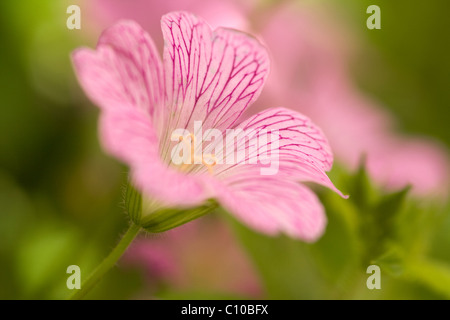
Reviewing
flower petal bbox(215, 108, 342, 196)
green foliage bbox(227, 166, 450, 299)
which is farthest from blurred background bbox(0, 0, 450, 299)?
flower petal bbox(215, 108, 342, 196)

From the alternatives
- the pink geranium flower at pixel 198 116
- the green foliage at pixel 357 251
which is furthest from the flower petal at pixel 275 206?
the green foliage at pixel 357 251

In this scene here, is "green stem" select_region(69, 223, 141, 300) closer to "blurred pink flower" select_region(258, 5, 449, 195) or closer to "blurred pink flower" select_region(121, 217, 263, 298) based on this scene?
Result: "blurred pink flower" select_region(121, 217, 263, 298)

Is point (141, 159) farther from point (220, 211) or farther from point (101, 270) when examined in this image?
point (220, 211)

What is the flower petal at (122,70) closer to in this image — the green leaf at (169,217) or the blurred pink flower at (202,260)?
the green leaf at (169,217)

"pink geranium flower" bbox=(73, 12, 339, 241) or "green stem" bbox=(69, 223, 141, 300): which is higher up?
"pink geranium flower" bbox=(73, 12, 339, 241)

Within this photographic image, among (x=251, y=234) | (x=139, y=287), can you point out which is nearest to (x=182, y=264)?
(x=139, y=287)

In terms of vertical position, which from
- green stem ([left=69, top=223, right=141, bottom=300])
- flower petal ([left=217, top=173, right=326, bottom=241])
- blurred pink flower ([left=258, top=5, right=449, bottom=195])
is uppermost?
blurred pink flower ([left=258, top=5, right=449, bottom=195])
